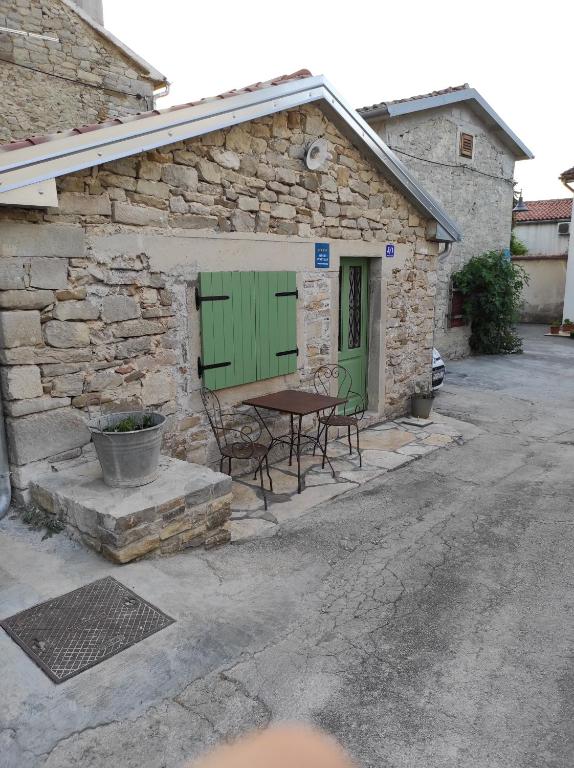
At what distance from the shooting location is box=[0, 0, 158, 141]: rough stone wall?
8883 millimetres

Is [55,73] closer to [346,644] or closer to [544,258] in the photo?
[346,644]

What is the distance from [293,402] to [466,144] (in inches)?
411

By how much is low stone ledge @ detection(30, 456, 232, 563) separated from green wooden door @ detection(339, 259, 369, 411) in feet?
11.2

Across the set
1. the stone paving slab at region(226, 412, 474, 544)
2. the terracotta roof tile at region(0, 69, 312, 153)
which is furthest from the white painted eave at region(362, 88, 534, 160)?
the stone paving slab at region(226, 412, 474, 544)

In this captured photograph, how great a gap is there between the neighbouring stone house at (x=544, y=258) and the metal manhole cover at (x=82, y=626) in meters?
20.4

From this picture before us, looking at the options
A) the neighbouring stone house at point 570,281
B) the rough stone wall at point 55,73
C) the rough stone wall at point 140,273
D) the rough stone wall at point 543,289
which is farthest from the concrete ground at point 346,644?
the rough stone wall at point 543,289

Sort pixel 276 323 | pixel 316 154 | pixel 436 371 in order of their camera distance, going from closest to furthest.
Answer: pixel 276 323, pixel 316 154, pixel 436 371

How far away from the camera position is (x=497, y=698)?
8.88 ft

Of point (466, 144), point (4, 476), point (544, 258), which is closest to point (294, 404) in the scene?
point (4, 476)

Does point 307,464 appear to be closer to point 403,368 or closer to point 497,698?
point 403,368

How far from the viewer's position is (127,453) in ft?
12.9

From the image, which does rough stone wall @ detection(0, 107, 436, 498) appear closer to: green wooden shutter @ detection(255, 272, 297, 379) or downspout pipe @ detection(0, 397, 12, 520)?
downspout pipe @ detection(0, 397, 12, 520)

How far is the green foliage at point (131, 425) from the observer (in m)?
4.08

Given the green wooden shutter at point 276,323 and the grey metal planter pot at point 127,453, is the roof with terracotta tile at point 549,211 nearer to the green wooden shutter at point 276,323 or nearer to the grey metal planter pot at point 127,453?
the green wooden shutter at point 276,323
